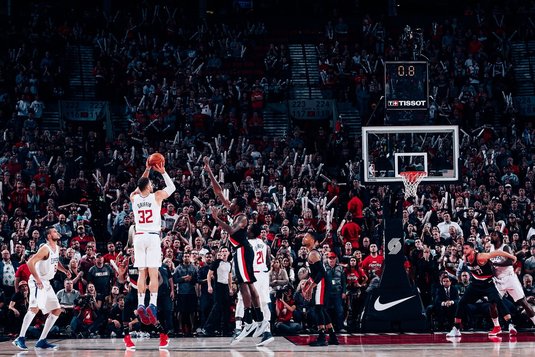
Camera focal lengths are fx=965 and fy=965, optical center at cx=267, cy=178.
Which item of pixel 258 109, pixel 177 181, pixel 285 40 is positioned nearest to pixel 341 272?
pixel 177 181

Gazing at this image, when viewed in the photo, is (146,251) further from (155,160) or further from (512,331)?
(512,331)

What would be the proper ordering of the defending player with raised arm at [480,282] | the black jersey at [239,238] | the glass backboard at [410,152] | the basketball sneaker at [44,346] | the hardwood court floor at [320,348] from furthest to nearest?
1. the glass backboard at [410,152]
2. the defending player with raised arm at [480,282]
3. the black jersey at [239,238]
4. the basketball sneaker at [44,346]
5. the hardwood court floor at [320,348]

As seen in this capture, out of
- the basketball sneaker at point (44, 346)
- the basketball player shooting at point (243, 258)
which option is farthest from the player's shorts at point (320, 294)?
the basketball sneaker at point (44, 346)

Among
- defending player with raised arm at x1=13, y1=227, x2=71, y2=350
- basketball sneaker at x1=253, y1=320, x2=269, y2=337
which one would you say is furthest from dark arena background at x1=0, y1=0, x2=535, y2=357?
defending player with raised arm at x1=13, y1=227, x2=71, y2=350

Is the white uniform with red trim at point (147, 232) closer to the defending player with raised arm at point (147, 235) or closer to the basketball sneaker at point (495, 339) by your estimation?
the defending player with raised arm at point (147, 235)

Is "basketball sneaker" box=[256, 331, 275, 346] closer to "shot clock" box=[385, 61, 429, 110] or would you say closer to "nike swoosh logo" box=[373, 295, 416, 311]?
"nike swoosh logo" box=[373, 295, 416, 311]

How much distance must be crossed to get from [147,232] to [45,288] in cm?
199

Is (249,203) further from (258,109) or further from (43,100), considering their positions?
(43,100)

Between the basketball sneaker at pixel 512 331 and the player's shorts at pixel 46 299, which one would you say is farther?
the basketball sneaker at pixel 512 331

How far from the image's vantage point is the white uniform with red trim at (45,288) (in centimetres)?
1427

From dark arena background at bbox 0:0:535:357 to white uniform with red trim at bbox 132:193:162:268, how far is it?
132 millimetres

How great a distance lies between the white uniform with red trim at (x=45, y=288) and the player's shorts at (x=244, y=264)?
2.72 m

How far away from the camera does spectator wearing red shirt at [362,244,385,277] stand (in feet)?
59.4

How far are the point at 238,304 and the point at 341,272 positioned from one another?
2155mm
